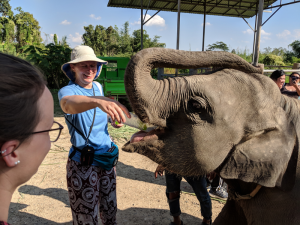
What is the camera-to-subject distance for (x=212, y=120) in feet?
4.27

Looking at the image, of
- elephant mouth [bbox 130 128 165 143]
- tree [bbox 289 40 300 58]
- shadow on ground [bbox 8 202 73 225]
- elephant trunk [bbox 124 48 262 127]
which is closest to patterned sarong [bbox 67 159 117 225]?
elephant mouth [bbox 130 128 165 143]

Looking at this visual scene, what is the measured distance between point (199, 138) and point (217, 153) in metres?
0.16

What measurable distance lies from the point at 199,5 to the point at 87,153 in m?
13.9

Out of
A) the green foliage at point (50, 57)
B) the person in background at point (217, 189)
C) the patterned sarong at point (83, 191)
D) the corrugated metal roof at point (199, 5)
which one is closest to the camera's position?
the patterned sarong at point (83, 191)

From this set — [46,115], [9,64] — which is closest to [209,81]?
[46,115]

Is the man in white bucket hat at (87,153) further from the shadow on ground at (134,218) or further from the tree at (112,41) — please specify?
the tree at (112,41)

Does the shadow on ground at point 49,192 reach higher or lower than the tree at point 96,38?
lower

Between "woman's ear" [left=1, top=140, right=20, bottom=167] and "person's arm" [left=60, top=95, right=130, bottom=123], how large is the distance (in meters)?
0.60

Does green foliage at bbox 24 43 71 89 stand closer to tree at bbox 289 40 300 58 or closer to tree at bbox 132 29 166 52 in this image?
tree at bbox 132 29 166 52

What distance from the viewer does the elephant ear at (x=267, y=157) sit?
4.40 feet

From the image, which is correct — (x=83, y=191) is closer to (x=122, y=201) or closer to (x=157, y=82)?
(x=157, y=82)

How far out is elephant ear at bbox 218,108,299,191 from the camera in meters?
1.34

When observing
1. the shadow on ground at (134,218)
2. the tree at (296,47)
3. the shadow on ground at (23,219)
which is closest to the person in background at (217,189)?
the shadow on ground at (134,218)

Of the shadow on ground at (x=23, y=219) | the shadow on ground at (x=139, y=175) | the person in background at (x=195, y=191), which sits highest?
the person in background at (x=195, y=191)
